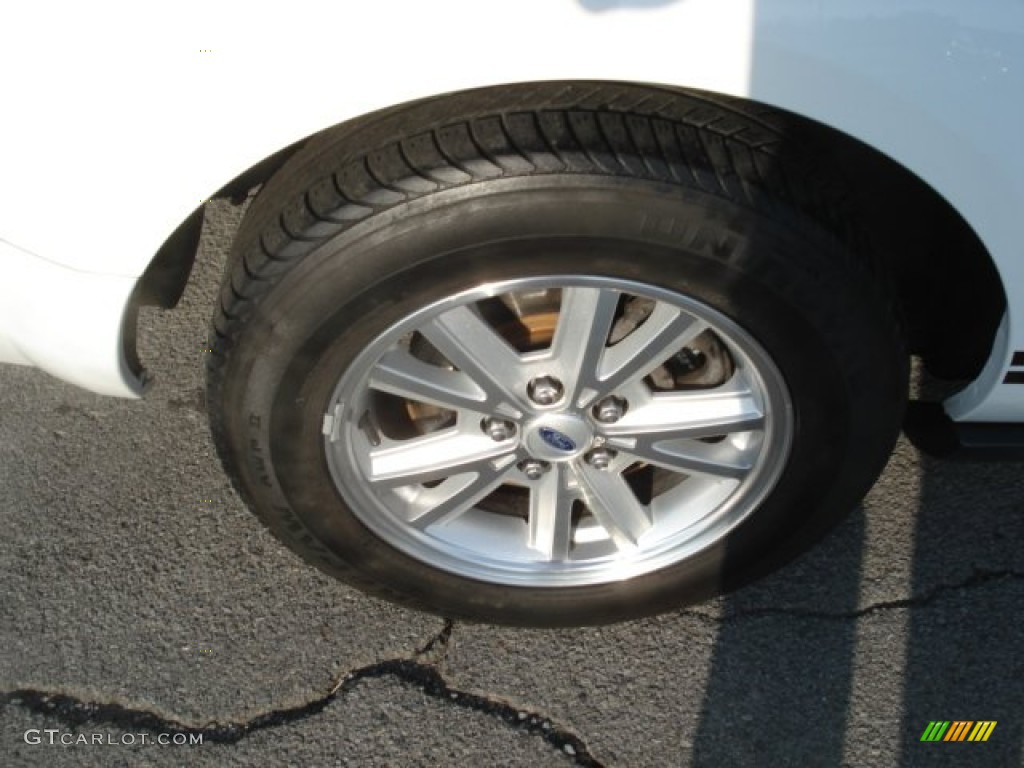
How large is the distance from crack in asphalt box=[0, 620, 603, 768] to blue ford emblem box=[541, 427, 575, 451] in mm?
559

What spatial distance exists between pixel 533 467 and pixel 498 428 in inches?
4.6

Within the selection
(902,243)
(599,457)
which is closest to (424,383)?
(599,457)

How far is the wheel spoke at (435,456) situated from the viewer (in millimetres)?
2092

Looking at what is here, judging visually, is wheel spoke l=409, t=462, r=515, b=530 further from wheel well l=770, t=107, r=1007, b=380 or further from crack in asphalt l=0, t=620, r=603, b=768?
wheel well l=770, t=107, r=1007, b=380

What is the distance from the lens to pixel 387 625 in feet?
7.80

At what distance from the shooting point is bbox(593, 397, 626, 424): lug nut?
2023 mm

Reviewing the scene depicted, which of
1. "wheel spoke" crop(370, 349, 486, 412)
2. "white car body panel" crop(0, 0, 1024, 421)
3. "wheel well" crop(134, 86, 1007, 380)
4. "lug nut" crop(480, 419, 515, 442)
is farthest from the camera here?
"lug nut" crop(480, 419, 515, 442)

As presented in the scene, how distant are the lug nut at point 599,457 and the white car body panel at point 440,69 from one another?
747 mm

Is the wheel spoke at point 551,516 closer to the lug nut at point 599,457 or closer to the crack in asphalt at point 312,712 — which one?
the lug nut at point 599,457

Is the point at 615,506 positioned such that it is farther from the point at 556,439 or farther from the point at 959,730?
the point at 959,730

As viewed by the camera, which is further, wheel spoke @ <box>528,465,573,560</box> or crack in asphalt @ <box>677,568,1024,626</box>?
crack in asphalt @ <box>677,568,1024,626</box>

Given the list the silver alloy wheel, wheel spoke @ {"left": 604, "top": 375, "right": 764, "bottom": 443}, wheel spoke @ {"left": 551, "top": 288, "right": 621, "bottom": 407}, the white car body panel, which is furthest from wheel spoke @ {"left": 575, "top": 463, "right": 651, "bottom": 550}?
the white car body panel

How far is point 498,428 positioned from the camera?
2.07m

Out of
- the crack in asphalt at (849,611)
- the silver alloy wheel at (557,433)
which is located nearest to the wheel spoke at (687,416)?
the silver alloy wheel at (557,433)
